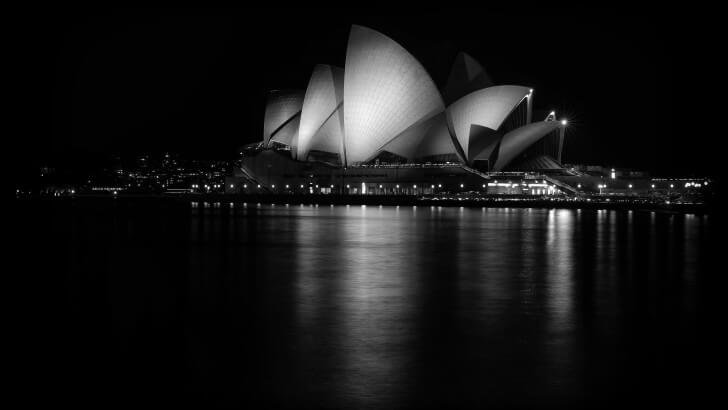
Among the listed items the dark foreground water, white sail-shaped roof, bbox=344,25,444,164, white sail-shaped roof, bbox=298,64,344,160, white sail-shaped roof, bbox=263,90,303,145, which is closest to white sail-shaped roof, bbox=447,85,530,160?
white sail-shaped roof, bbox=344,25,444,164

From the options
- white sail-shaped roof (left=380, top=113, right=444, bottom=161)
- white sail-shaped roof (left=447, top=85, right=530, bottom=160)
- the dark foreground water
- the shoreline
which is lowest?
the dark foreground water

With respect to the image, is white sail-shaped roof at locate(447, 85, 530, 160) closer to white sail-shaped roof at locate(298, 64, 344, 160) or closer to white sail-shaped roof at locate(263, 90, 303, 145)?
white sail-shaped roof at locate(298, 64, 344, 160)

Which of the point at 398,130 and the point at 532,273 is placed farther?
the point at 398,130

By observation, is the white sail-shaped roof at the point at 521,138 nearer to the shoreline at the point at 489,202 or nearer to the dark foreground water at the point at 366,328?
the shoreline at the point at 489,202

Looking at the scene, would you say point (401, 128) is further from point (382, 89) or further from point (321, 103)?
point (321, 103)

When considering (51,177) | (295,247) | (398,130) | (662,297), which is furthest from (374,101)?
(51,177)

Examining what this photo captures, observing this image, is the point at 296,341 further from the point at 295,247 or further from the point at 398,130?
the point at 398,130
